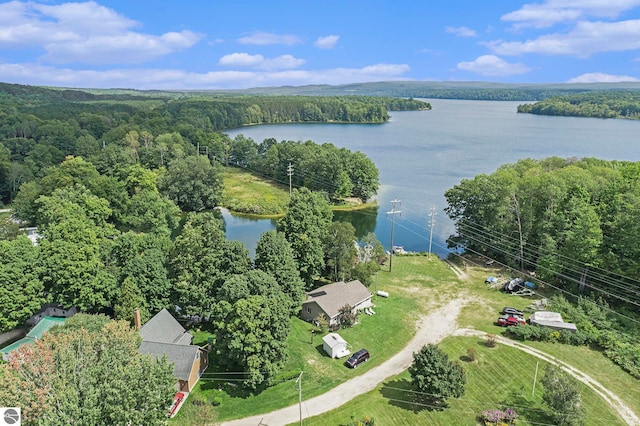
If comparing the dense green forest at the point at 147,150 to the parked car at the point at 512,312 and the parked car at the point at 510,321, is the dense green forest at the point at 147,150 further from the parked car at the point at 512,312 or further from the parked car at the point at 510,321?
the parked car at the point at 510,321

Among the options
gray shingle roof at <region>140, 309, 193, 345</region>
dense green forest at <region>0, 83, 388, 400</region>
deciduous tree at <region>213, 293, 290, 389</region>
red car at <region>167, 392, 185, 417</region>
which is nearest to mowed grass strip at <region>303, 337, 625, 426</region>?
deciduous tree at <region>213, 293, 290, 389</region>

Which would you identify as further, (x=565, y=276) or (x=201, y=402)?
(x=565, y=276)

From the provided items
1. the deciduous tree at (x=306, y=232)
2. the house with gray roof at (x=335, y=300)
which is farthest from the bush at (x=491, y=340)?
the deciduous tree at (x=306, y=232)

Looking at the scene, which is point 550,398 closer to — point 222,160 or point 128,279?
point 128,279

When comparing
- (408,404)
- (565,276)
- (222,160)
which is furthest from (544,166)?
(222,160)

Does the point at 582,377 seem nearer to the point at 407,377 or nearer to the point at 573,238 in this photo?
the point at 407,377

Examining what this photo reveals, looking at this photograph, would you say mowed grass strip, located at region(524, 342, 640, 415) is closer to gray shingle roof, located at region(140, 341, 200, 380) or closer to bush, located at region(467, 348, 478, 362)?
bush, located at region(467, 348, 478, 362)
